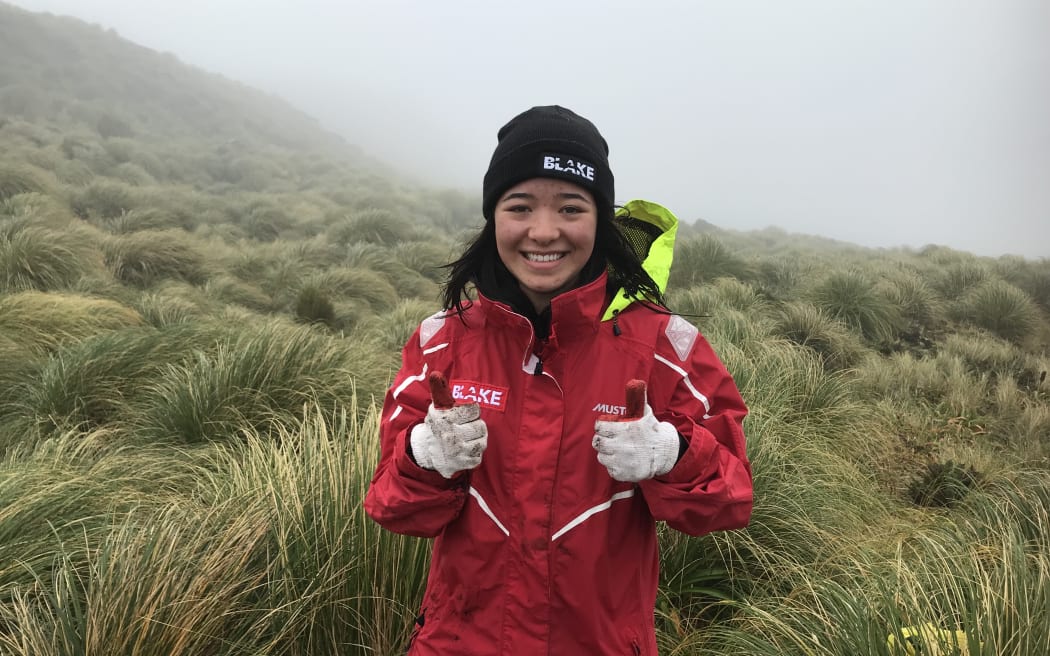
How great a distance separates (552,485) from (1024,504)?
3339 mm

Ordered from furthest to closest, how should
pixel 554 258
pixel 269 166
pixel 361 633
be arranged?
pixel 269 166 → pixel 361 633 → pixel 554 258

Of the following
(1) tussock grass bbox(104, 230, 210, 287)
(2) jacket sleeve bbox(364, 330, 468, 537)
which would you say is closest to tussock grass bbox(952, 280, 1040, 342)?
(2) jacket sleeve bbox(364, 330, 468, 537)

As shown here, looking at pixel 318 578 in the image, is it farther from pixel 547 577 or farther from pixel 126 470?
pixel 126 470

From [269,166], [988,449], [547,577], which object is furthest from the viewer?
[269,166]

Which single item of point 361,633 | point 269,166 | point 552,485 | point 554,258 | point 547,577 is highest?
point 269,166

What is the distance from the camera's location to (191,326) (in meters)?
4.82

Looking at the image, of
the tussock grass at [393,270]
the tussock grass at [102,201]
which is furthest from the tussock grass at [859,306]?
the tussock grass at [102,201]

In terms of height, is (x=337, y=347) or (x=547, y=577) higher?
(x=547, y=577)

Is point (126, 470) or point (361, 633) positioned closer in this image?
point (361, 633)

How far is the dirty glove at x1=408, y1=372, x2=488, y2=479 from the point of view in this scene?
1.25 m

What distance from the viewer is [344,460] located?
2.75m

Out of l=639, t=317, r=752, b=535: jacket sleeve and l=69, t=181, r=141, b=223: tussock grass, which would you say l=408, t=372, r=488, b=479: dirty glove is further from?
l=69, t=181, r=141, b=223: tussock grass

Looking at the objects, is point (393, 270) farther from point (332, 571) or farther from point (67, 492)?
point (332, 571)

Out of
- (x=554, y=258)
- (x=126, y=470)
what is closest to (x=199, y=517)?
(x=126, y=470)
